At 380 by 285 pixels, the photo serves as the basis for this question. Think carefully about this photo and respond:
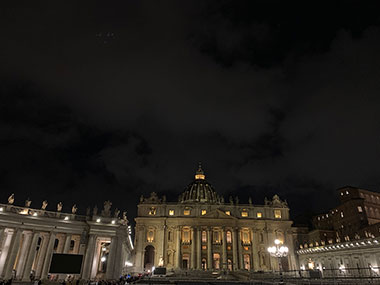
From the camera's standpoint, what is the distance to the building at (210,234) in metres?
80.2

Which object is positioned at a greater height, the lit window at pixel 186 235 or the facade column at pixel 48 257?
the lit window at pixel 186 235

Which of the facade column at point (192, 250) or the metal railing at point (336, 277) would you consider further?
the facade column at point (192, 250)

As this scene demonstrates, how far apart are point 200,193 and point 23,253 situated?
235ft

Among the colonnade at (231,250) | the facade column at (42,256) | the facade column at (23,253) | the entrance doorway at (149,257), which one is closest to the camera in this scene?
the facade column at (23,253)

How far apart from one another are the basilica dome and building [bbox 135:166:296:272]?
53.9ft

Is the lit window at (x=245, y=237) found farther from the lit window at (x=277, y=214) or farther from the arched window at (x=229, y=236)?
the lit window at (x=277, y=214)

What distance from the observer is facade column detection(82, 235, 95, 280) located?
4042 cm

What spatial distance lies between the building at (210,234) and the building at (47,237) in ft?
123

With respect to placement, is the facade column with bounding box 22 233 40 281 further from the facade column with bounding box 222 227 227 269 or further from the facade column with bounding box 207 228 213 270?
the facade column with bounding box 222 227 227 269

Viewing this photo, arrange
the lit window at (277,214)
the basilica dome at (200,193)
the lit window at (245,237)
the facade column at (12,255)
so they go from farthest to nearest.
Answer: the basilica dome at (200,193)
the lit window at (277,214)
the lit window at (245,237)
the facade column at (12,255)

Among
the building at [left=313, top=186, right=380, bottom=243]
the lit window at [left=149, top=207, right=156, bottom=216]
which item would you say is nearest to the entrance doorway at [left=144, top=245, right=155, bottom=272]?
the lit window at [left=149, top=207, right=156, bottom=216]

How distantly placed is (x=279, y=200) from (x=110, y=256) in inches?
2589

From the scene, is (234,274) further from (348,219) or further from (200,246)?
(348,219)

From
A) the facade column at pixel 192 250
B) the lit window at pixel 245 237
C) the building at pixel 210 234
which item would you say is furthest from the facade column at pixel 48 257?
the lit window at pixel 245 237
